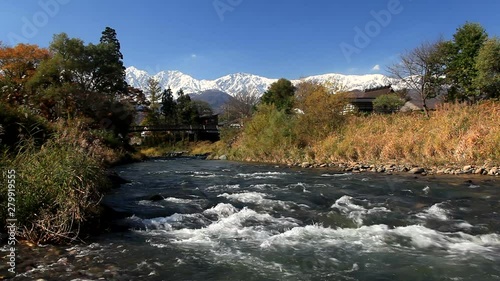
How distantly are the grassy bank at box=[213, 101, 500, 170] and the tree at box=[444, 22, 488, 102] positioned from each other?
1952cm

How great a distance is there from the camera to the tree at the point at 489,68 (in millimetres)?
32875

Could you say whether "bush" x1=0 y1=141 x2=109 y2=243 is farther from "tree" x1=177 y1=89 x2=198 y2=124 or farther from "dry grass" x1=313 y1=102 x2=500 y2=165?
"tree" x1=177 y1=89 x2=198 y2=124

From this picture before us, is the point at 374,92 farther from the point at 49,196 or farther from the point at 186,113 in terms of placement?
the point at 49,196

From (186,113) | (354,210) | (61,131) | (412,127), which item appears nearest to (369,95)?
(186,113)

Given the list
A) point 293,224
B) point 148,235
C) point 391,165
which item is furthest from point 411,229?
point 391,165

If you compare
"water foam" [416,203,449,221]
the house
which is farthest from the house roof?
"water foam" [416,203,449,221]

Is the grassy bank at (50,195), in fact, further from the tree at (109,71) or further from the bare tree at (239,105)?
the bare tree at (239,105)

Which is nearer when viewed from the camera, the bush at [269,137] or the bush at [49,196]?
the bush at [49,196]

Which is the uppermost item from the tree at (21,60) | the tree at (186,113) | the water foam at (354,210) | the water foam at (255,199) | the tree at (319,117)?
the tree at (21,60)

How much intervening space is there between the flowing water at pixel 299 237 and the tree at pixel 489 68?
92.4 ft

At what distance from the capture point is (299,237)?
6633 mm

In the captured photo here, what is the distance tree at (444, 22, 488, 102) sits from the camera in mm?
36844

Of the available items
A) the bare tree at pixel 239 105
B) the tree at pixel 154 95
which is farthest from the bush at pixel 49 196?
the bare tree at pixel 239 105

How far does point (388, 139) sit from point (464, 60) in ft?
84.8
